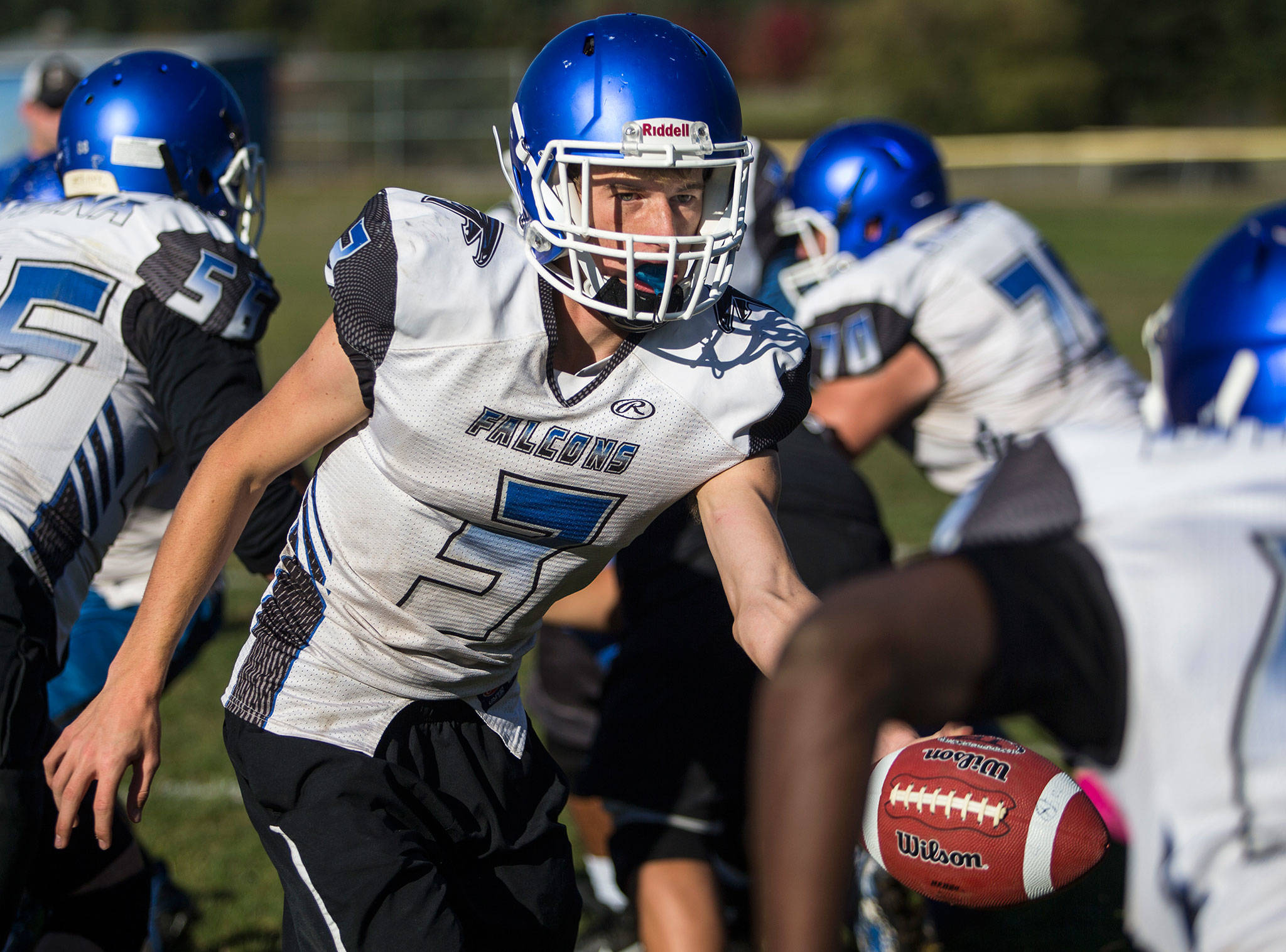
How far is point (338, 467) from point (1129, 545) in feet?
4.39

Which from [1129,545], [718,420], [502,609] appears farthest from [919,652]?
[502,609]

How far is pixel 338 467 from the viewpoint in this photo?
7.25 feet

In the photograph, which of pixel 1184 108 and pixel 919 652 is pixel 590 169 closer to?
pixel 919 652

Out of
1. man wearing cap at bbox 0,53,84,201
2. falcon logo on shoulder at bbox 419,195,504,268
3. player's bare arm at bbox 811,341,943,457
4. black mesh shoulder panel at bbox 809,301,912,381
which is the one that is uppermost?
falcon logo on shoulder at bbox 419,195,504,268

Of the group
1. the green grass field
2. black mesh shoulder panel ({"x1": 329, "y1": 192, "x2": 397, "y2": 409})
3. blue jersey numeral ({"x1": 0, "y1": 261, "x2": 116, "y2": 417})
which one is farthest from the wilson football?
the green grass field

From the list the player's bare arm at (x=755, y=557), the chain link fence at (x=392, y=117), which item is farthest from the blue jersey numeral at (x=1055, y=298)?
the chain link fence at (x=392, y=117)

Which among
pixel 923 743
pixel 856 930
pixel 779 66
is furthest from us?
pixel 779 66

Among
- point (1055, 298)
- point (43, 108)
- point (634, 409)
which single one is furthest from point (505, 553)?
point (43, 108)

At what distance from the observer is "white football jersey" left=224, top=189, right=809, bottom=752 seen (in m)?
2.02

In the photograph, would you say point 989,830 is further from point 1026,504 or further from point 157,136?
point 157,136

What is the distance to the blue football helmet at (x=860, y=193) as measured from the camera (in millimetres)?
4211

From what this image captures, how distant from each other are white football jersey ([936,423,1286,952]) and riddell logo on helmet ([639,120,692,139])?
0.96 m

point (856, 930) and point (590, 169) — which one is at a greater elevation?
point (590, 169)

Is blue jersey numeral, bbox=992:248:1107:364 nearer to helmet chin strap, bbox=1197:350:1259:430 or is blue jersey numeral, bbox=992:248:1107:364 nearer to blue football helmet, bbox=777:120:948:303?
blue football helmet, bbox=777:120:948:303
